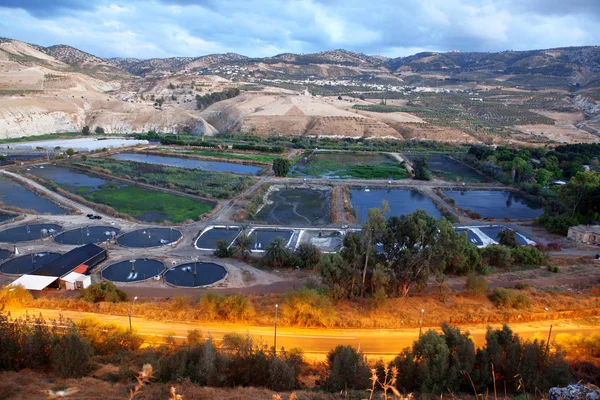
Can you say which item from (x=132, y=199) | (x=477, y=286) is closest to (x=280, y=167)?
(x=132, y=199)

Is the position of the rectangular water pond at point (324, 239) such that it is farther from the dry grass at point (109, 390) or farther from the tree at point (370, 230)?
the dry grass at point (109, 390)

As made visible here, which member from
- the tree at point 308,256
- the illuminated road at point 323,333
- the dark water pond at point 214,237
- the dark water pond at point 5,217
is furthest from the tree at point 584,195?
the dark water pond at point 5,217

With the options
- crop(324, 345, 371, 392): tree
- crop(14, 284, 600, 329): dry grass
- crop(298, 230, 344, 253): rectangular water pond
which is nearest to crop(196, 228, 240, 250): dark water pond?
crop(298, 230, 344, 253): rectangular water pond

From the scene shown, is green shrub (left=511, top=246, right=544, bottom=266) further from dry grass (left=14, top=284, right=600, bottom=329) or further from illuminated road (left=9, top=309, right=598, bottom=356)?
illuminated road (left=9, top=309, right=598, bottom=356)

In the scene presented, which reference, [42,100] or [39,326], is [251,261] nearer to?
[39,326]

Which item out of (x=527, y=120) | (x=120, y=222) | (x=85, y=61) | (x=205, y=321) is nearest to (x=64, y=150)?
(x=120, y=222)
